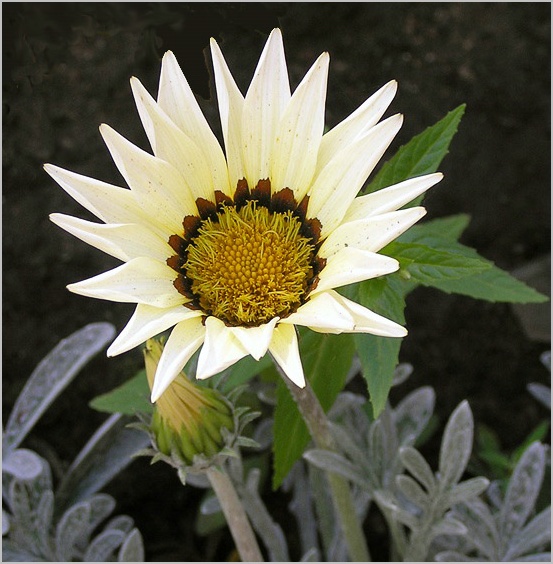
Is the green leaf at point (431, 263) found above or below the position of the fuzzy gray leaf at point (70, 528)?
above

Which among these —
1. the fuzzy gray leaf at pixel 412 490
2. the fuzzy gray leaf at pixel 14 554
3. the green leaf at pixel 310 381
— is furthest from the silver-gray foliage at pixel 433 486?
the fuzzy gray leaf at pixel 14 554

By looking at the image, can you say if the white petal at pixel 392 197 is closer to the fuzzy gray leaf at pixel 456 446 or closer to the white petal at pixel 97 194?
the white petal at pixel 97 194

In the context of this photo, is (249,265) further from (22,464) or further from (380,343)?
(22,464)

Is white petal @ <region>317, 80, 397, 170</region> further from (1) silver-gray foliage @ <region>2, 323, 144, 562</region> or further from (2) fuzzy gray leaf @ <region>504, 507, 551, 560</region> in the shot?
(2) fuzzy gray leaf @ <region>504, 507, 551, 560</region>

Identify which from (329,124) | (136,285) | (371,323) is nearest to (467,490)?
(371,323)

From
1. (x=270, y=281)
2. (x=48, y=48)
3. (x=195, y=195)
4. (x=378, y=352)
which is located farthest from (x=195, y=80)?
(x=48, y=48)

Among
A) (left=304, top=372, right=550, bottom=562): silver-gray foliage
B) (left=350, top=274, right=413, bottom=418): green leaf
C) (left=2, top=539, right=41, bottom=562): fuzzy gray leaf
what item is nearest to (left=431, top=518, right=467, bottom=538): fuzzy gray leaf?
(left=304, top=372, right=550, bottom=562): silver-gray foliage

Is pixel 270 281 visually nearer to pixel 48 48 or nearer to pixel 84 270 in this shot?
pixel 84 270
